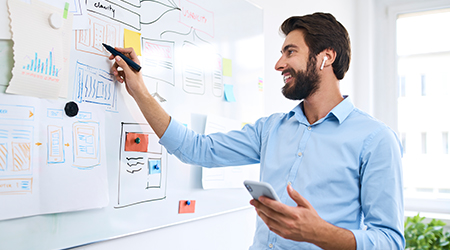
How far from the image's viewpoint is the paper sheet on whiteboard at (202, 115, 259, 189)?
152cm

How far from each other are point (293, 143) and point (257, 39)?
828mm

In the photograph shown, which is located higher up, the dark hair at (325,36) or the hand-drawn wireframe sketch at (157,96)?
the dark hair at (325,36)

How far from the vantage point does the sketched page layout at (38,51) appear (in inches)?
34.9

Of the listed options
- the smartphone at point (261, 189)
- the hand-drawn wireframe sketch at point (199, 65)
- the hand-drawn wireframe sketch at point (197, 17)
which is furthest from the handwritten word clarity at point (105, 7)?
the smartphone at point (261, 189)

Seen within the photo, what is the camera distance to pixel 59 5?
97 centimetres

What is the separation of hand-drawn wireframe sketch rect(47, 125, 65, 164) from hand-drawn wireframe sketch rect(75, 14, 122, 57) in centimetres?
24

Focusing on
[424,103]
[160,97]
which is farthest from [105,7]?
[424,103]

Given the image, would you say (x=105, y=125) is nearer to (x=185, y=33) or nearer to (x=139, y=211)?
(x=139, y=211)

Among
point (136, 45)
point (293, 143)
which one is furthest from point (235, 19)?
point (293, 143)

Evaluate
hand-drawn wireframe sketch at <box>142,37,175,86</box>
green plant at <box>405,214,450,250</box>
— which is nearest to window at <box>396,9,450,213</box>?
green plant at <box>405,214,450,250</box>

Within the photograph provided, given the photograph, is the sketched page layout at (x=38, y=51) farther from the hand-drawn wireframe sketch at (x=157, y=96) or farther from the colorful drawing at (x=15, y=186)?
the hand-drawn wireframe sketch at (x=157, y=96)

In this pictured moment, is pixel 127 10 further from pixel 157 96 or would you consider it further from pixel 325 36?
pixel 325 36

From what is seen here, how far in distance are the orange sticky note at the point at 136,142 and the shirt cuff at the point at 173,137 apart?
0.09 meters

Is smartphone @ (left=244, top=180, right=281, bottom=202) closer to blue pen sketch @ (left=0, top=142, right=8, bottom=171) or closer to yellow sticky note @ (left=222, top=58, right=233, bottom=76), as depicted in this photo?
blue pen sketch @ (left=0, top=142, right=8, bottom=171)
